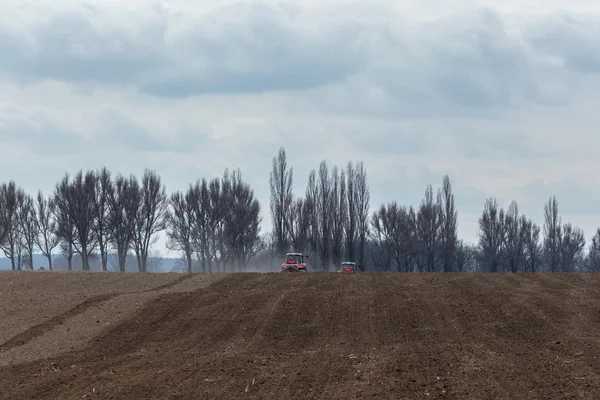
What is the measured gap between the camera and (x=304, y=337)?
23312mm

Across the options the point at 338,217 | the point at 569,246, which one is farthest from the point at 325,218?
the point at 569,246

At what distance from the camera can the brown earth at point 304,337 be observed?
16188 millimetres

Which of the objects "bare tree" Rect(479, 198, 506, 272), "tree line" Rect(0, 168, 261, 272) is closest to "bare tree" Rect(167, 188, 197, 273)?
"tree line" Rect(0, 168, 261, 272)

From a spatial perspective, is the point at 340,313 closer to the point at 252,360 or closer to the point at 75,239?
the point at 252,360

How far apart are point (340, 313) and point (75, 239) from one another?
2338 inches

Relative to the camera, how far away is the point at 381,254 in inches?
3994

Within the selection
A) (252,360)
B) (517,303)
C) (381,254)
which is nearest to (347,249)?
(381,254)

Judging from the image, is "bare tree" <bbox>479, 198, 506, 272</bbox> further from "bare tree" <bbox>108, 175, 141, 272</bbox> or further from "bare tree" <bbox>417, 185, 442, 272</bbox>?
"bare tree" <bbox>108, 175, 141, 272</bbox>

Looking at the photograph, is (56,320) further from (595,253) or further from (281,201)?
(595,253)

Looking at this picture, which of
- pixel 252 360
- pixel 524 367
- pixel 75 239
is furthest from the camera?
pixel 75 239

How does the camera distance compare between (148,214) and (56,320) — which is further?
(148,214)

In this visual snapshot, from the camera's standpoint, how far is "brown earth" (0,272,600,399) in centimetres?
1619

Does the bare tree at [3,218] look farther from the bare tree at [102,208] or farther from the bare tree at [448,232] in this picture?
the bare tree at [448,232]

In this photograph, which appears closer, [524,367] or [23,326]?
[524,367]
